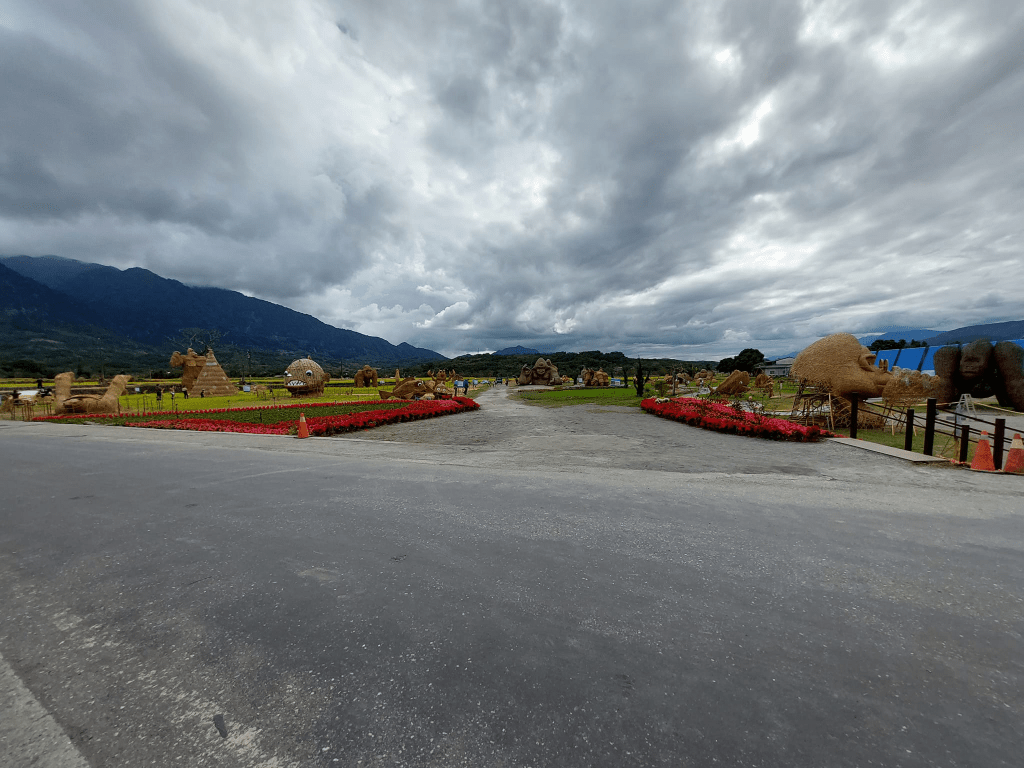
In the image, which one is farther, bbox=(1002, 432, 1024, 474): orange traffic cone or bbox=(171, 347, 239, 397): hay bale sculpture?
bbox=(171, 347, 239, 397): hay bale sculpture

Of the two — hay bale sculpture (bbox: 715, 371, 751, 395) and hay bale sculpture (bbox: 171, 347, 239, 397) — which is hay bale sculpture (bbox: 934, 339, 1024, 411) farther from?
hay bale sculpture (bbox: 171, 347, 239, 397)

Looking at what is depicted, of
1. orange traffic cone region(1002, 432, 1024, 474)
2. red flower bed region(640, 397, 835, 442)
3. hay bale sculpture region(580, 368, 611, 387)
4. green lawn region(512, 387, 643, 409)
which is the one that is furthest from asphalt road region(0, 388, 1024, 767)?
hay bale sculpture region(580, 368, 611, 387)

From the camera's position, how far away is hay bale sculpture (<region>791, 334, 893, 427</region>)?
586 inches

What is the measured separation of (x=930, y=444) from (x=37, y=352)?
232588mm

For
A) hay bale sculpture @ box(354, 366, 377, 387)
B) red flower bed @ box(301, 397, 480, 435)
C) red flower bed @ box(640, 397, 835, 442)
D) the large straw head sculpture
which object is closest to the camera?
red flower bed @ box(640, 397, 835, 442)

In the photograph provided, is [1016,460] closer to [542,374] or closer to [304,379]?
[304,379]

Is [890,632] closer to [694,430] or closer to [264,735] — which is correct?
[264,735]

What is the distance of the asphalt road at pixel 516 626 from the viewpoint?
1911 millimetres

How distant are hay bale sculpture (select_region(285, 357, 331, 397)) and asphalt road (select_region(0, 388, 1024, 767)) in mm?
26365

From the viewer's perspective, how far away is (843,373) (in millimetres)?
15172

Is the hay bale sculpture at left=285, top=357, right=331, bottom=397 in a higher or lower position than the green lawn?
higher

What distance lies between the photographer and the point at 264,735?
1926mm

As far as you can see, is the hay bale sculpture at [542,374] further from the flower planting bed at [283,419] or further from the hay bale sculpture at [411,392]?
the flower planting bed at [283,419]

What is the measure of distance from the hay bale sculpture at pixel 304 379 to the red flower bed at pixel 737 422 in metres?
25.1
